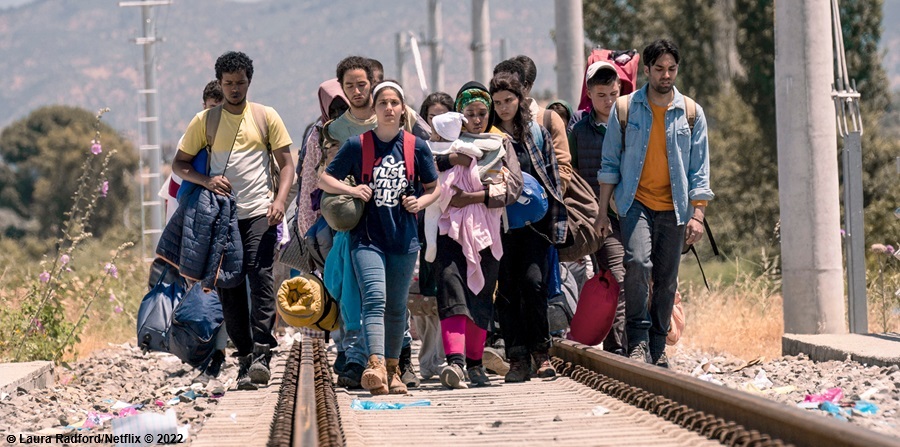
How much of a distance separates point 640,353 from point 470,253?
145 cm

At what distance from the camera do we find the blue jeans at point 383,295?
411 inches

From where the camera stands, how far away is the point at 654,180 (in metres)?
11.2

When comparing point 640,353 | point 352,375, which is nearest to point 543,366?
point 640,353

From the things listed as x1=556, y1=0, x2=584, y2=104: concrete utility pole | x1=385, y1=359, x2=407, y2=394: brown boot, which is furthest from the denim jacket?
x1=556, y1=0, x2=584, y2=104: concrete utility pole

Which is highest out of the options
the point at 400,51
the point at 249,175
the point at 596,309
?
the point at 400,51

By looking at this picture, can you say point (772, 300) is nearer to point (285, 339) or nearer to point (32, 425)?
point (285, 339)

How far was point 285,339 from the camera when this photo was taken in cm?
1844

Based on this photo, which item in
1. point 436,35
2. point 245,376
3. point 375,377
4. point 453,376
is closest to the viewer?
point 375,377

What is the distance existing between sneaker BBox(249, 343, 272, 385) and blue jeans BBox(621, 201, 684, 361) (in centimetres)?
255

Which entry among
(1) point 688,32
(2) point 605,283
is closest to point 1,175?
(1) point 688,32

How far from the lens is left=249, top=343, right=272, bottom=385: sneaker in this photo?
37.0 feet

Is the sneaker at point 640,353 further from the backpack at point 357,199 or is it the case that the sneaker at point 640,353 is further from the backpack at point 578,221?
the backpack at point 357,199

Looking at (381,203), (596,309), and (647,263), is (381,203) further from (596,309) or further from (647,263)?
(596,309)

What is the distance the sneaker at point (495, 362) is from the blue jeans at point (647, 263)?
104 cm
